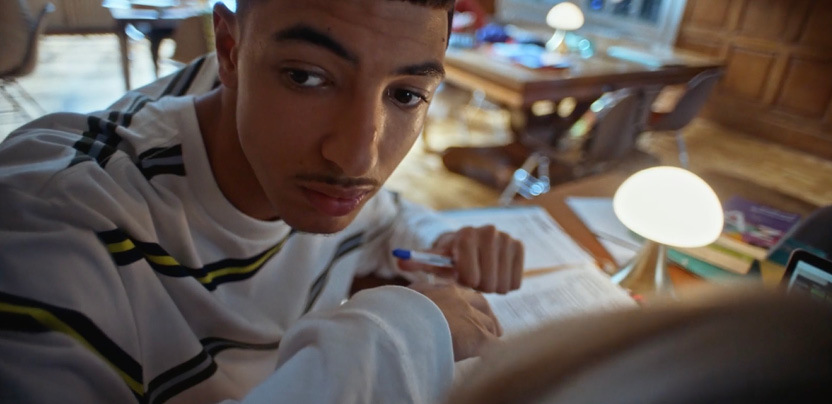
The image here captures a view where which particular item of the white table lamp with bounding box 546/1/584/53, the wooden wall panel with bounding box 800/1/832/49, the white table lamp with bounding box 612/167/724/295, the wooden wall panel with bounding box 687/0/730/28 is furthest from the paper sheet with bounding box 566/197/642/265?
the wooden wall panel with bounding box 687/0/730/28

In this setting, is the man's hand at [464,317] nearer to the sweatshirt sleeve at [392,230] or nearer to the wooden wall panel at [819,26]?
the sweatshirt sleeve at [392,230]

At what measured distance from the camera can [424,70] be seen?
0.63 m

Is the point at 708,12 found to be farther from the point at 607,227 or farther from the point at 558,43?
the point at 607,227

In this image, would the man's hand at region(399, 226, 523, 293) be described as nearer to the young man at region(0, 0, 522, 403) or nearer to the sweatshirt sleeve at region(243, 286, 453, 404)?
the young man at region(0, 0, 522, 403)

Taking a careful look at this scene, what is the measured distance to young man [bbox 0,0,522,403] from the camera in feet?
1.46

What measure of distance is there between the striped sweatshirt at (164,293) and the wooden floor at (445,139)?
0.82 feet

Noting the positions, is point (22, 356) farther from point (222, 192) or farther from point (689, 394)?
point (689, 394)

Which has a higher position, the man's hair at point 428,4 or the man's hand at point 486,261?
the man's hair at point 428,4

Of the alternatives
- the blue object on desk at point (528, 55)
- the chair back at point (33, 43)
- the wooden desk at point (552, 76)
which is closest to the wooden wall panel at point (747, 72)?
the wooden desk at point (552, 76)

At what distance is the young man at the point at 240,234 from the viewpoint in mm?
444

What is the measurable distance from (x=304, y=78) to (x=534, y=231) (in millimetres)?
682

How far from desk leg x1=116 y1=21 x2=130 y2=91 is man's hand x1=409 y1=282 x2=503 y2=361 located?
101cm

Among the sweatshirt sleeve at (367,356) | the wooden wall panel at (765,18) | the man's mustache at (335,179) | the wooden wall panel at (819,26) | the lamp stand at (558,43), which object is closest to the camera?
the sweatshirt sleeve at (367,356)

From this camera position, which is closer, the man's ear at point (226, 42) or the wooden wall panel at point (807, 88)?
the man's ear at point (226, 42)
